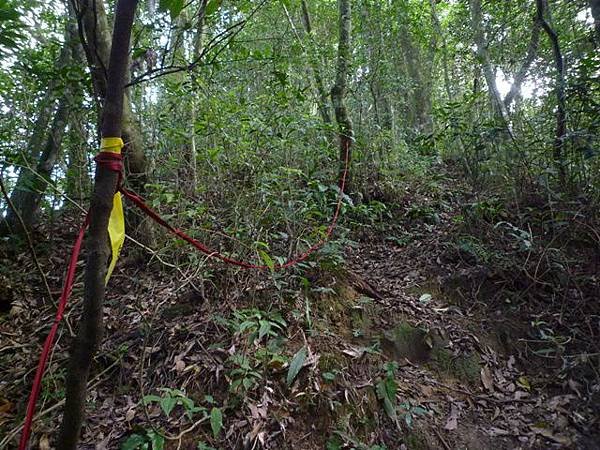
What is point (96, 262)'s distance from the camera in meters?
1.39

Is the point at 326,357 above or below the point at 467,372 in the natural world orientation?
above

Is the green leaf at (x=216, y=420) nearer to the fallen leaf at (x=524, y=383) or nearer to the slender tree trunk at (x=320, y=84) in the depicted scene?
the fallen leaf at (x=524, y=383)

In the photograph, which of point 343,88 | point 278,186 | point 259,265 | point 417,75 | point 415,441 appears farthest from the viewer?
point 417,75

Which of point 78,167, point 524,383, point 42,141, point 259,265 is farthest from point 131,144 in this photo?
point 524,383

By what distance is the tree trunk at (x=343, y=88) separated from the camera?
16.8 feet

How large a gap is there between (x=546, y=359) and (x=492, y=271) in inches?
37.4

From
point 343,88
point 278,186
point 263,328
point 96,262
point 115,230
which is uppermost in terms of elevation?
point 343,88

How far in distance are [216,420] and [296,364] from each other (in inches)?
24.2

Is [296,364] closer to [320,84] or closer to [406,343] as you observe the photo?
[406,343]

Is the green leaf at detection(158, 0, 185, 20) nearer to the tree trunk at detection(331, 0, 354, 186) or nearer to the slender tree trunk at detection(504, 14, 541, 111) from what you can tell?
the tree trunk at detection(331, 0, 354, 186)

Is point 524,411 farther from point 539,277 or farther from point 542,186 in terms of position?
point 542,186

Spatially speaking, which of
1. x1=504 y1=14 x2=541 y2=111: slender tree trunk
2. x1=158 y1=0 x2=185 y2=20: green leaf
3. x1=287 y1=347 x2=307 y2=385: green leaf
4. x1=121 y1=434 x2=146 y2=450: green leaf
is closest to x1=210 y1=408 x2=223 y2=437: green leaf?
x1=121 y1=434 x2=146 y2=450: green leaf

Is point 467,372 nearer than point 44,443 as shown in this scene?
No

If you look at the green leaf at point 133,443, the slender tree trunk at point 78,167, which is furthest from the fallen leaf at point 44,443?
the slender tree trunk at point 78,167
